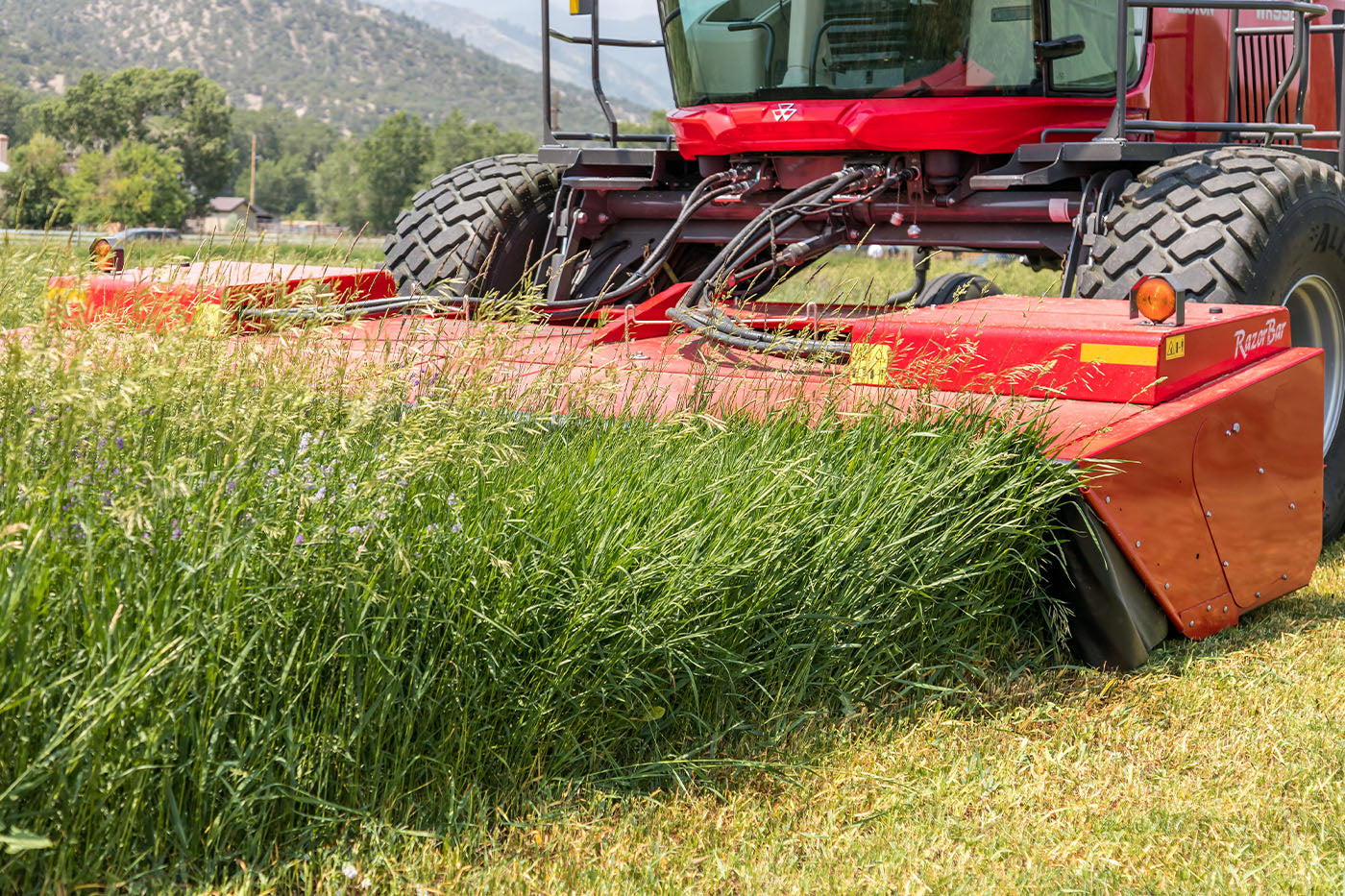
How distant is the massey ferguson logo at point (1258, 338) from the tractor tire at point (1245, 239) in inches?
7.0

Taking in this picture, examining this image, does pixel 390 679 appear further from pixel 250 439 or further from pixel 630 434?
pixel 630 434

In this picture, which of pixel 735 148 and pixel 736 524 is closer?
pixel 736 524

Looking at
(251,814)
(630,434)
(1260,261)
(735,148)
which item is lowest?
(251,814)

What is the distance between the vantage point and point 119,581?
192cm

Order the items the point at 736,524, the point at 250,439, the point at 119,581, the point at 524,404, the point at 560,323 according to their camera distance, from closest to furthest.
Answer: the point at 119,581 < the point at 250,439 < the point at 736,524 < the point at 524,404 < the point at 560,323

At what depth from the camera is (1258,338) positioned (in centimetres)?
364

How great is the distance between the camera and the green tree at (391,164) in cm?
10719

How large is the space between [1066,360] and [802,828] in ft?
4.88

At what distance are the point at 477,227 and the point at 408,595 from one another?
341 cm

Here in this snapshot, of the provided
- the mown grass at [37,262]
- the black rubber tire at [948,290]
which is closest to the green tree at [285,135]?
the black rubber tire at [948,290]

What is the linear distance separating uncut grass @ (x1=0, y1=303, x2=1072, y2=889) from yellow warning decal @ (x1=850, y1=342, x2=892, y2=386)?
265 mm

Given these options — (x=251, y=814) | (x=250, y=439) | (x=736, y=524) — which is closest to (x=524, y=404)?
(x=736, y=524)

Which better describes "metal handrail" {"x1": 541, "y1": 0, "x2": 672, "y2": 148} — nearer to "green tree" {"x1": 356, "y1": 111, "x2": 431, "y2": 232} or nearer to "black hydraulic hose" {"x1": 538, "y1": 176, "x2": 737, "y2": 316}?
"black hydraulic hose" {"x1": 538, "y1": 176, "x2": 737, "y2": 316}

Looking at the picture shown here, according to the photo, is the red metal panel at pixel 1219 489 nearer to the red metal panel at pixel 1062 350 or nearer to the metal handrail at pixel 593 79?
the red metal panel at pixel 1062 350
